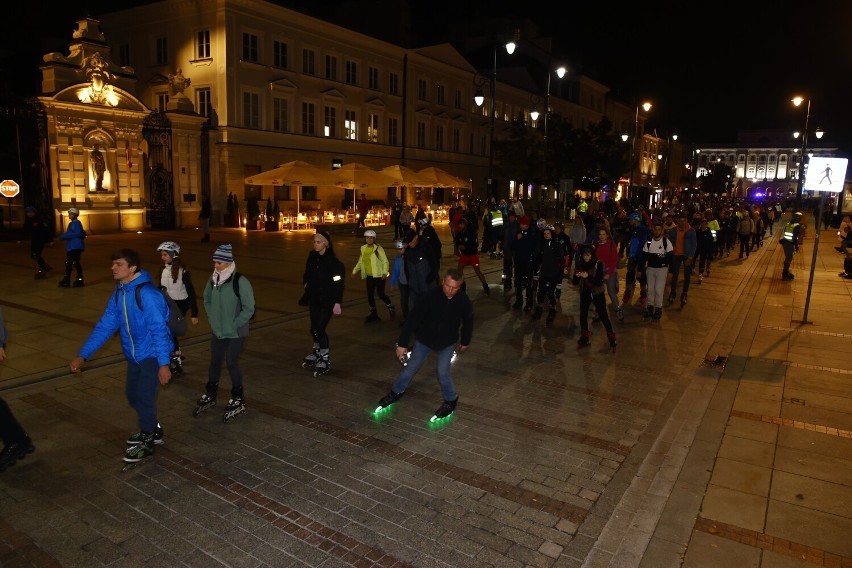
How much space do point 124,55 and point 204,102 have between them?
7950mm

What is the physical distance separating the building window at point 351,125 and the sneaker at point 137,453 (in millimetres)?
33776

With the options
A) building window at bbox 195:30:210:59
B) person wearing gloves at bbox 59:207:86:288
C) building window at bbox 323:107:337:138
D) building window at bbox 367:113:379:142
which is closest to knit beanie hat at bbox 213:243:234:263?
person wearing gloves at bbox 59:207:86:288

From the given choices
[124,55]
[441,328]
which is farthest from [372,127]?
[441,328]

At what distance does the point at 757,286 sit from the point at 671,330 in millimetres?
7180

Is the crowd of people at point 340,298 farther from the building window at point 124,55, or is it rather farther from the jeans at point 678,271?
the building window at point 124,55

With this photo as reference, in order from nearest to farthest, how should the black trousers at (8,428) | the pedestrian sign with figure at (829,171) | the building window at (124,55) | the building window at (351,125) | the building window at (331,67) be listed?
the black trousers at (8,428)
the pedestrian sign with figure at (829,171)
the building window at (124,55)
the building window at (331,67)
the building window at (351,125)

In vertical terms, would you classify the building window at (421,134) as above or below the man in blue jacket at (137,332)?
above

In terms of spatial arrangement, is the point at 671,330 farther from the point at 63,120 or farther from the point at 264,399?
the point at 63,120

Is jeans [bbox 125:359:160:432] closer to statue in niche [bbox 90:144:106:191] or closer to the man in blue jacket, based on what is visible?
the man in blue jacket

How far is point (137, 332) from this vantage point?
5.16 m

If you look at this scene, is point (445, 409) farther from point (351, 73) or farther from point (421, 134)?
point (421, 134)

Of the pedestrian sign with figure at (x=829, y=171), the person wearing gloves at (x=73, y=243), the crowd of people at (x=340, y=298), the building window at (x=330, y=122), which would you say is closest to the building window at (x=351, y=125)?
the building window at (x=330, y=122)

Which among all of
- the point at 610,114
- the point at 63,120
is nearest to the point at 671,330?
the point at 63,120

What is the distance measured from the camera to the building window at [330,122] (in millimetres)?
35844
